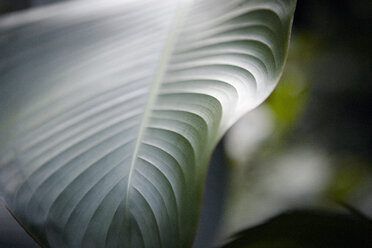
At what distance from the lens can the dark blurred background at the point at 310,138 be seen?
1.54 ft

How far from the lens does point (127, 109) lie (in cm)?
32

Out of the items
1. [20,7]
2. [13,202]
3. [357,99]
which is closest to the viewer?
[13,202]

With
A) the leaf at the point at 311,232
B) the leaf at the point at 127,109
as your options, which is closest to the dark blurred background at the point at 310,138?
the leaf at the point at 311,232

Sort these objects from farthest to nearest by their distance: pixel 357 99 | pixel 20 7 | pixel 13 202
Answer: pixel 20 7 → pixel 357 99 → pixel 13 202

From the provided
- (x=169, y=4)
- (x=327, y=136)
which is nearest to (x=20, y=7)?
(x=169, y=4)

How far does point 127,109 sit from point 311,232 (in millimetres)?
246

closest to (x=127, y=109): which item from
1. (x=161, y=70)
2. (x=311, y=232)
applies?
(x=161, y=70)

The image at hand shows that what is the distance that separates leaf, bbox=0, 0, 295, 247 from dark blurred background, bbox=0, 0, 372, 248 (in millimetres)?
187

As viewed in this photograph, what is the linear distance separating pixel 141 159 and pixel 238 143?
0.23 metres

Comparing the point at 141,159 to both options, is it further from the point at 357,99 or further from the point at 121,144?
the point at 357,99

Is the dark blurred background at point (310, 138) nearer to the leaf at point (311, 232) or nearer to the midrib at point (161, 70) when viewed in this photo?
the leaf at point (311, 232)

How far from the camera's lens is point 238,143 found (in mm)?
514

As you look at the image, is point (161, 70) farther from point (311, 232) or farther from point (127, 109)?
point (311, 232)

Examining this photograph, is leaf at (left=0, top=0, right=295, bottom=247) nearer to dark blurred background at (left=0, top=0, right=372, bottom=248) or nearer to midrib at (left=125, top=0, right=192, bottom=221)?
midrib at (left=125, top=0, right=192, bottom=221)
